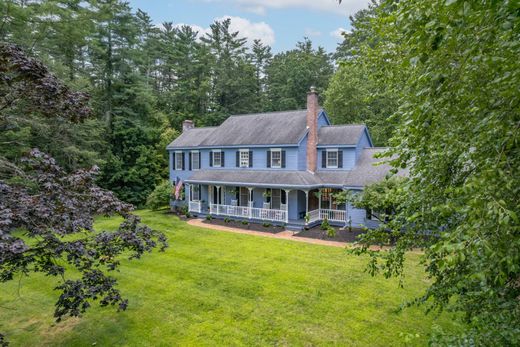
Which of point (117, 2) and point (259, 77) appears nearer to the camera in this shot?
point (117, 2)

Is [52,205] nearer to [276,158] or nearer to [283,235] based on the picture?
[283,235]

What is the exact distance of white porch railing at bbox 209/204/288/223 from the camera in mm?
19828

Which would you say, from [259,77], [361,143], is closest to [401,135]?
[361,143]

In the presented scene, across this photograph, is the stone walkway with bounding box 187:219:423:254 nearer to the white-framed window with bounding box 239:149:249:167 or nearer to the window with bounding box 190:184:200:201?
the window with bounding box 190:184:200:201

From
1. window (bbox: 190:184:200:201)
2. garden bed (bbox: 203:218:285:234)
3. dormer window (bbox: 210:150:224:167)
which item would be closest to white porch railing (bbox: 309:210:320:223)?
garden bed (bbox: 203:218:285:234)

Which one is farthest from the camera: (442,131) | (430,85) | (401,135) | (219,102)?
(219,102)

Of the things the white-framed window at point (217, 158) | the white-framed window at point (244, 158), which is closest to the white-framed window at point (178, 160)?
the white-framed window at point (217, 158)

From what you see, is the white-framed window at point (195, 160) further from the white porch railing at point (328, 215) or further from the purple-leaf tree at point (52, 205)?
the purple-leaf tree at point (52, 205)

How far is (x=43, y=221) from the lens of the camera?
19.6ft

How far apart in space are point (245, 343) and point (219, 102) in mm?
37511

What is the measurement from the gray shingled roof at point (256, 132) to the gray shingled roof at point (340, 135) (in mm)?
1445

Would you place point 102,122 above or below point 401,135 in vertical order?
above

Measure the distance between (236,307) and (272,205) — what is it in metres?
12.7

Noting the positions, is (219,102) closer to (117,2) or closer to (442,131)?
(117,2)
